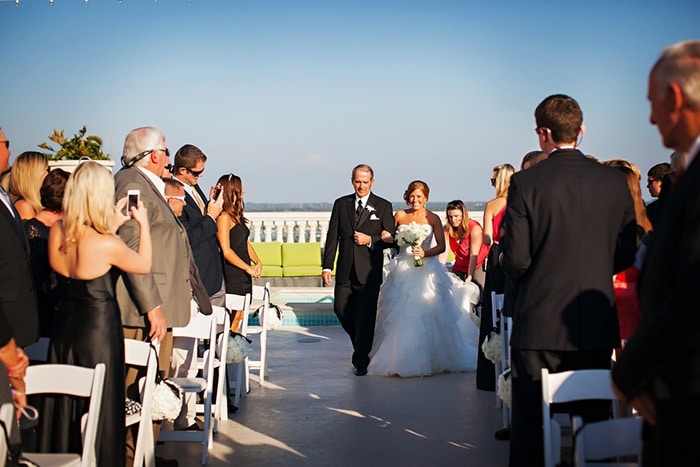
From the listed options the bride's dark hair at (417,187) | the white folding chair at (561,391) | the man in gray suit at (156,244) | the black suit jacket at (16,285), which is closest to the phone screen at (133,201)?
the man in gray suit at (156,244)

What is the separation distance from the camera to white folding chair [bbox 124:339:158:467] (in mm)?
4082

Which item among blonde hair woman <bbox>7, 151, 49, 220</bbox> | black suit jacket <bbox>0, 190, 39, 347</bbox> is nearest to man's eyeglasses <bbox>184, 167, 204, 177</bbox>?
blonde hair woman <bbox>7, 151, 49, 220</bbox>

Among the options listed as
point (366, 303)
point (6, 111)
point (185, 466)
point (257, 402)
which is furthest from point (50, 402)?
point (6, 111)

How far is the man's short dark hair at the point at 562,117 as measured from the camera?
387 cm

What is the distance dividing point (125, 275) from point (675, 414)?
10.3ft

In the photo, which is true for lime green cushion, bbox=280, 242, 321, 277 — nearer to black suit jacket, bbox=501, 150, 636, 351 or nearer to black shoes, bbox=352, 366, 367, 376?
black shoes, bbox=352, 366, 367, 376

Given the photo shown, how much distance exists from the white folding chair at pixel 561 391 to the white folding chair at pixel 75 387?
169 centimetres

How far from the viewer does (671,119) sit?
7.38ft

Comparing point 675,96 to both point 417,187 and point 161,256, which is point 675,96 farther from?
point 417,187

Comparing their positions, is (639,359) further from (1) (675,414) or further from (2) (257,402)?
(2) (257,402)

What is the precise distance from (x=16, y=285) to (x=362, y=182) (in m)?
5.20

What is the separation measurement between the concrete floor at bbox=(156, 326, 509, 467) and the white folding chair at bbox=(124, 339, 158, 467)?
94 centimetres

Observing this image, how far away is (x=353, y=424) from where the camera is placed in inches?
249

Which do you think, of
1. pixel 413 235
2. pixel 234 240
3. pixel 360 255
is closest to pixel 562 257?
pixel 234 240
